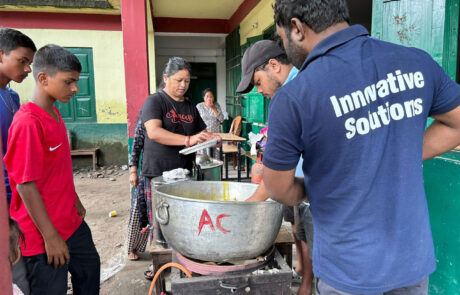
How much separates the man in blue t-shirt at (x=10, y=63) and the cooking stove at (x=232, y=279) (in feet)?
3.89

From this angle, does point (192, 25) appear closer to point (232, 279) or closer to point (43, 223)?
point (43, 223)

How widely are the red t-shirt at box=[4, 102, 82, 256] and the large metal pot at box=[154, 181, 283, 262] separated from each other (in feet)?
1.93

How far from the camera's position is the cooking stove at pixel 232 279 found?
1255 mm

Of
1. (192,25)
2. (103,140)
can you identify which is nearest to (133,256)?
(103,140)

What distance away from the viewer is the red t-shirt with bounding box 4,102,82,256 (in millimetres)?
1365

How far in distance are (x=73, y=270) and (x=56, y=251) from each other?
0.36 meters

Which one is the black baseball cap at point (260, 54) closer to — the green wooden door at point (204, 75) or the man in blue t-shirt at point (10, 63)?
the man in blue t-shirt at point (10, 63)

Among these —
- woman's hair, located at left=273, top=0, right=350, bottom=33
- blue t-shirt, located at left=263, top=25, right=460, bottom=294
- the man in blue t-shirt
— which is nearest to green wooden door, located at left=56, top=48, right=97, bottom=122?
the man in blue t-shirt

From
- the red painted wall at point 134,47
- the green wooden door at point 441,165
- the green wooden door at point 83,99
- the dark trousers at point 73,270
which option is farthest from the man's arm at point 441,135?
the green wooden door at point 83,99

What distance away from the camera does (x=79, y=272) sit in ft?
5.76

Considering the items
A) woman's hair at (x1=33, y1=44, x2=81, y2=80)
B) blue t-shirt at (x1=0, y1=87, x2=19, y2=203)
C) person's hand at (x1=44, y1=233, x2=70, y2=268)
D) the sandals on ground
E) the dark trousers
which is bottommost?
the sandals on ground

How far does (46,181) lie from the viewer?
4.91 ft

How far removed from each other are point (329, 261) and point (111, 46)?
25.8 feet

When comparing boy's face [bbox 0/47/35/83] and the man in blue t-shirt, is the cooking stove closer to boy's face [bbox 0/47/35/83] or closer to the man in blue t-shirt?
the man in blue t-shirt
